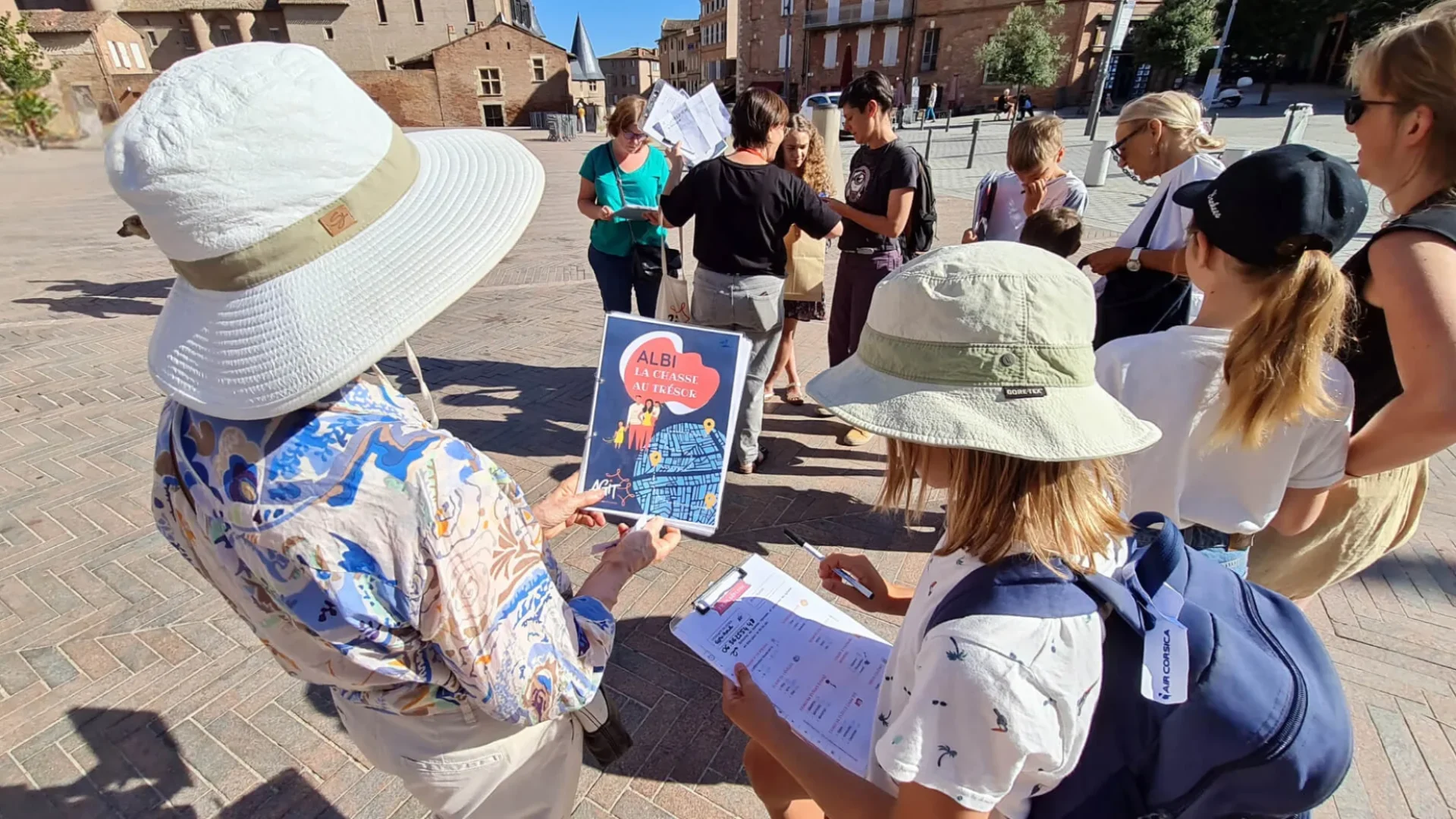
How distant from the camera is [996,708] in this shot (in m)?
0.93

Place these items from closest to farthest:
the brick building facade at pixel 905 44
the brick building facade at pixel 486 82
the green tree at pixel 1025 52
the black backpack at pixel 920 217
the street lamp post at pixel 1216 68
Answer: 1. the black backpack at pixel 920 217
2. the street lamp post at pixel 1216 68
3. the green tree at pixel 1025 52
4. the brick building facade at pixel 905 44
5. the brick building facade at pixel 486 82

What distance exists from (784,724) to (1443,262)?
1.71m

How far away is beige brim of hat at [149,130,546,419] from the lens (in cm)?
92

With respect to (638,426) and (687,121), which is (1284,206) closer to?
(638,426)

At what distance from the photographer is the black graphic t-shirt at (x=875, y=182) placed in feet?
12.5

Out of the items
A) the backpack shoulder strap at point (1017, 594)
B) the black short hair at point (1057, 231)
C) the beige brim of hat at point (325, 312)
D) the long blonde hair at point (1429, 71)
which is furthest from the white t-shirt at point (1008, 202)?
the beige brim of hat at point (325, 312)

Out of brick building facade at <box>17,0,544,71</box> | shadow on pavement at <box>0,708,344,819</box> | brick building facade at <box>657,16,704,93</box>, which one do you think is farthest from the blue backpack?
brick building facade at <box>657,16,704,93</box>

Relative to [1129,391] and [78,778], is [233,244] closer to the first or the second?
[1129,391]

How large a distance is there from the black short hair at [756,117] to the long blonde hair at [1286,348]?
2.36 meters

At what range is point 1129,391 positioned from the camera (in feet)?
5.32

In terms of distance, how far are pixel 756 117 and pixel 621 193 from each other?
4.24ft

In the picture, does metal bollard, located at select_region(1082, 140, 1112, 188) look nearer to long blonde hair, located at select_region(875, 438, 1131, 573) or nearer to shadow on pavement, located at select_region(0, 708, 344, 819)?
long blonde hair, located at select_region(875, 438, 1131, 573)

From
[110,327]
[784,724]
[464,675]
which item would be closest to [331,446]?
[464,675]

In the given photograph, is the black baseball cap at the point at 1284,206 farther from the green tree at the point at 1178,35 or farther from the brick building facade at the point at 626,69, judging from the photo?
the brick building facade at the point at 626,69
